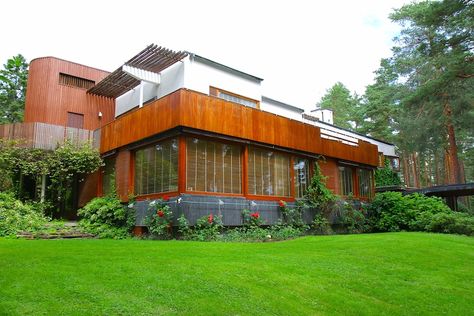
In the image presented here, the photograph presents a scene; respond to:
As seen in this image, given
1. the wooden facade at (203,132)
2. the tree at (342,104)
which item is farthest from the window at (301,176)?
the tree at (342,104)

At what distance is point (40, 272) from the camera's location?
5.86 meters

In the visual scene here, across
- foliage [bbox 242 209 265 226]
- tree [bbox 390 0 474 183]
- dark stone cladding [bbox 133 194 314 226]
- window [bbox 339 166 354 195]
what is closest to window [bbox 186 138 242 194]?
dark stone cladding [bbox 133 194 314 226]

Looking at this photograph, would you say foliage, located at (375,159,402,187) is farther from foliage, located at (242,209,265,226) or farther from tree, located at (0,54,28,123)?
tree, located at (0,54,28,123)

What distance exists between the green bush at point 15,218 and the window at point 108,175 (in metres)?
2.73

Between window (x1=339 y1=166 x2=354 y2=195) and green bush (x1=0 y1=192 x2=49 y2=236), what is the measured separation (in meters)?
13.5

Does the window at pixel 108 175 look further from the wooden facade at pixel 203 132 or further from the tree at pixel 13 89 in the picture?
the tree at pixel 13 89

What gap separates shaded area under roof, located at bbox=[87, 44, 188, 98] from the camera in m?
15.0

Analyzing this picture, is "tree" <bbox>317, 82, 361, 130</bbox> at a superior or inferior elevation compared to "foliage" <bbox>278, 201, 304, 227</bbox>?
superior

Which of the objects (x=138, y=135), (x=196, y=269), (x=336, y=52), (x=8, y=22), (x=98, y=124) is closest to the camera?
(x=196, y=269)

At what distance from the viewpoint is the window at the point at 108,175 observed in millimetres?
16344

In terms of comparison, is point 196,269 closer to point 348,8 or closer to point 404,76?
point 348,8

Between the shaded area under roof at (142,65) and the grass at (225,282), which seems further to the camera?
the shaded area under roof at (142,65)

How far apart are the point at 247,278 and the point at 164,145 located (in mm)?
7972

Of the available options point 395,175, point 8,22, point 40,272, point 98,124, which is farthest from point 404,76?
point 40,272
